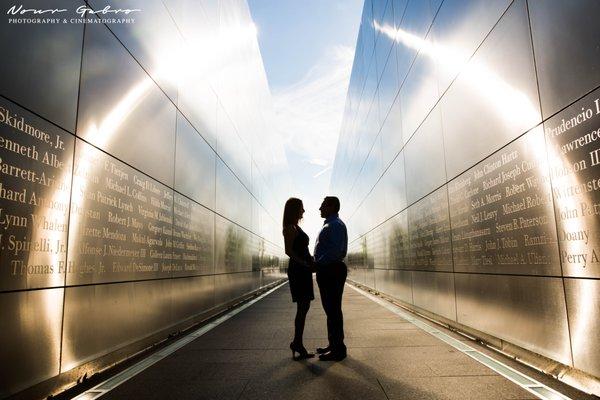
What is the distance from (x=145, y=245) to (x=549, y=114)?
468 centimetres

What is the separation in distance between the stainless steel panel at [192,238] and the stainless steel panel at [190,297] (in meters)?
0.15

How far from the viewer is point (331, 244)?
15.9ft

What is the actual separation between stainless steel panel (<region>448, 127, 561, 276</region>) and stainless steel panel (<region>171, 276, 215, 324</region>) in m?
4.23

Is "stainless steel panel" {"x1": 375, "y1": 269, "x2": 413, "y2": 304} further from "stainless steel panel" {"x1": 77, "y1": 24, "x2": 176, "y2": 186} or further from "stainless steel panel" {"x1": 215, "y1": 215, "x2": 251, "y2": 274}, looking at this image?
"stainless steel panel" {"x1": 77, "y1": 24, "x2": 176, "y2": 186}

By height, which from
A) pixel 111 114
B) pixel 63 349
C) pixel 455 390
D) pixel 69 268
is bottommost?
pixel 455 390

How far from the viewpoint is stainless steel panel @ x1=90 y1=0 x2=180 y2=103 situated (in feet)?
17.9

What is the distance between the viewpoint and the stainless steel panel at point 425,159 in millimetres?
7613

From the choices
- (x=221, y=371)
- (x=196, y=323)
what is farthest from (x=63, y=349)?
(x=196, y=323)

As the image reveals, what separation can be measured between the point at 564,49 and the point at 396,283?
897 cm

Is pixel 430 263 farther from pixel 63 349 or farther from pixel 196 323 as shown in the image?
pixel 63 349

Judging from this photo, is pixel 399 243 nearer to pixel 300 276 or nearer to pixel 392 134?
pixel 392 134

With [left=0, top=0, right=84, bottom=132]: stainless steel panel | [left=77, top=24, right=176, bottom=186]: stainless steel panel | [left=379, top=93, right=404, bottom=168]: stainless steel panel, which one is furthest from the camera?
[left=379, top=93, right=404, bottom=168]: stainless steel panel

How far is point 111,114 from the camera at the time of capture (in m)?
4.89

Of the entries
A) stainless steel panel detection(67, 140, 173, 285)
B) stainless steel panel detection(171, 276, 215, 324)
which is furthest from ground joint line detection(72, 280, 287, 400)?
stainless steel panel detection(67, 140, 173, 285)
